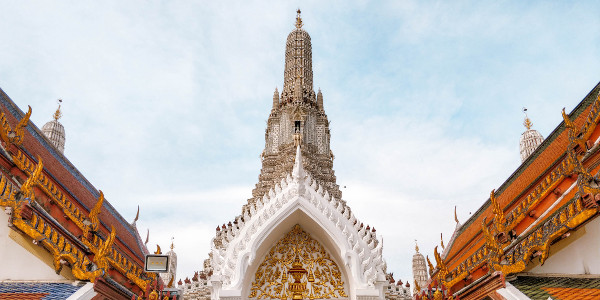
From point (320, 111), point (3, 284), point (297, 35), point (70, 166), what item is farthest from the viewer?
point (297, 35)

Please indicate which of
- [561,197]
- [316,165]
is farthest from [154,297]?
[316,165]

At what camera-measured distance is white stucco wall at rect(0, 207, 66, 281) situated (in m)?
6.30

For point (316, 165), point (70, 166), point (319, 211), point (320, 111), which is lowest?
point (319, 211)

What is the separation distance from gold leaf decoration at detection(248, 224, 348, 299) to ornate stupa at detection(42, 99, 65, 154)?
95.6 ft

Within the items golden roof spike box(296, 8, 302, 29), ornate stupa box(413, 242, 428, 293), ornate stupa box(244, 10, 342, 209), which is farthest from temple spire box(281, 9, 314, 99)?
ornate stupa box(413, 242, 428, 293)

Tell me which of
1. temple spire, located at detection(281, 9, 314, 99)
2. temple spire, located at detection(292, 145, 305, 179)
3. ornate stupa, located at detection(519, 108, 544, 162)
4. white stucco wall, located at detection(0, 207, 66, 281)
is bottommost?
white stucco wall, located at detection(0, 207, 66, 281)

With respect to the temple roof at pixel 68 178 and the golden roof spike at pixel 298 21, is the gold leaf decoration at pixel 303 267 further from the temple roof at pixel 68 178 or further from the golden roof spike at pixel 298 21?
the golden roof spike at pixel 298 21

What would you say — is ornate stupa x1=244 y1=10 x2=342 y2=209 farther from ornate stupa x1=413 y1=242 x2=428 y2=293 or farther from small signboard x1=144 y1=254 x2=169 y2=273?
small signboard x1=144 y1=254 x2=169 y2=273

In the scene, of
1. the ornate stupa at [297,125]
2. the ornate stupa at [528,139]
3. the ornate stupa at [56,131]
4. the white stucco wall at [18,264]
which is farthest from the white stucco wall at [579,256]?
the ornate stupa at [56,131]

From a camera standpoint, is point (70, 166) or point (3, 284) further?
point (70, 166)

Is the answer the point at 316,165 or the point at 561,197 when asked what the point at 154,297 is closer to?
the point at 561,197

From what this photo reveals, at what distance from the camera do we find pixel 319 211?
756cm

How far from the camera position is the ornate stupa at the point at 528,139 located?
32.3m

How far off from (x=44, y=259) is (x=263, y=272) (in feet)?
10.3
